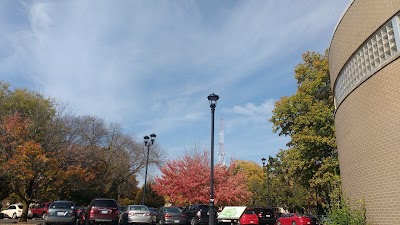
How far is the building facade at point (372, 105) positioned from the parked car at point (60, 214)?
1429cm

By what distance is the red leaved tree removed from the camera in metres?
39.6

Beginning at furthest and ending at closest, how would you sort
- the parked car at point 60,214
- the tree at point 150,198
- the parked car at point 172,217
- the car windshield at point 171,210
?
the tree at point 150,198 < the car windshield at point 171,210 < the parked car at point 172,217 < the parked car at point 60,214

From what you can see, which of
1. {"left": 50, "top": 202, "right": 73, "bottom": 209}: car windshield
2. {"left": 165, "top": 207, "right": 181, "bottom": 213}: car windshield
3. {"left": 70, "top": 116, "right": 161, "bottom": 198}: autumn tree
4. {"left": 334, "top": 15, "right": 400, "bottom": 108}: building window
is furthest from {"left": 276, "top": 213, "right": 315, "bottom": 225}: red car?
{"left": 70, "top": 116, "right": 161, "bottom": 198}: autumn tree

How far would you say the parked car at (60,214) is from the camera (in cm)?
1983

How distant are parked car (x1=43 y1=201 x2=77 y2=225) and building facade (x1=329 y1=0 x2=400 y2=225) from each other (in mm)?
14290

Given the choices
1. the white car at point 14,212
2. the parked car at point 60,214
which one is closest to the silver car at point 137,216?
the parked car at point 60,214

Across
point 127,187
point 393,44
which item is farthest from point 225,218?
point 127,187

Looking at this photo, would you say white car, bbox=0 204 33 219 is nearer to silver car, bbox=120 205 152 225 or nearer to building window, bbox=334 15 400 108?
silver car, bbox=120 205 152 225

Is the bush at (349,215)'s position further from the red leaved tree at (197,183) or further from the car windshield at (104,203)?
the red leaved tree at (197,183)

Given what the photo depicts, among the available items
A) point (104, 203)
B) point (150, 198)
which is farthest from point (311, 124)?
point (150, 198)

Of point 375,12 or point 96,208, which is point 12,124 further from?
point 375,12

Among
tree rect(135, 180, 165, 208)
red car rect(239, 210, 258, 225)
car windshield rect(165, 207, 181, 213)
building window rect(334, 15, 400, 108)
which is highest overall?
building window rect(334, 15, 400, 108)

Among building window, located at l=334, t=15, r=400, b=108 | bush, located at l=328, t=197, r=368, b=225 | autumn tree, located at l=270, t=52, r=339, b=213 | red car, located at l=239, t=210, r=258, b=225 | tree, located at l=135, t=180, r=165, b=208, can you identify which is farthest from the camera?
tree, located at l=135, t=180, r=165, b=208

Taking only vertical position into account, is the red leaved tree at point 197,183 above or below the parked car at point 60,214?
above
